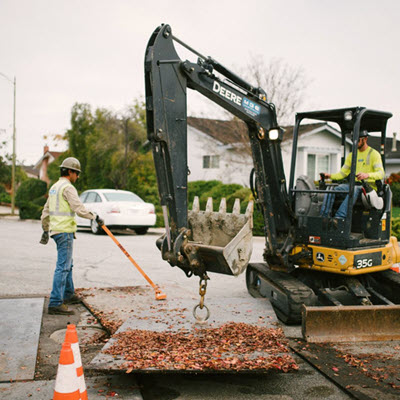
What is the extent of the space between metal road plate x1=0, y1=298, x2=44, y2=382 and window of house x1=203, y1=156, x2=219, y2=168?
24.7m

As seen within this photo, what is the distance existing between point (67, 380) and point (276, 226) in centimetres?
411

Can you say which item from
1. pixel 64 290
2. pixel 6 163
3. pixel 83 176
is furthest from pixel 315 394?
pixel 6 163

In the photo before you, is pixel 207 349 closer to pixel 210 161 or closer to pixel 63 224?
pixel 63 224

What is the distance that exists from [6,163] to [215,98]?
3345cm

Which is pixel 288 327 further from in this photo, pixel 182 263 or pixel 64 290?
pixel 64 290

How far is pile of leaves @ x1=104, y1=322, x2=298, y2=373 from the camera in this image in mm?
4102

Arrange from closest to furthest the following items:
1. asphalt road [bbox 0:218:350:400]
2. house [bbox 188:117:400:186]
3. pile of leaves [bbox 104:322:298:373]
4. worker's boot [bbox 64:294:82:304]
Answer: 1. pile of leaves [bbox 104:322:298:373]
2. asphalt road [bbox 0:218:350:400]
3. worker's boot [bbox 64:294:82:304]
4. house [bbox 188:117:400:186]

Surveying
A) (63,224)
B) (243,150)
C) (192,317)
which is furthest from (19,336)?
(243,150)

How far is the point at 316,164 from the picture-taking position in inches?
1094

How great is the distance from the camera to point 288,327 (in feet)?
20.5

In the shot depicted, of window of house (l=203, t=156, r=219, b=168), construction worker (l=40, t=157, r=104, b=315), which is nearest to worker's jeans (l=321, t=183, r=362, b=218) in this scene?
construction worker (l=40, t=157, r=104, b=315)

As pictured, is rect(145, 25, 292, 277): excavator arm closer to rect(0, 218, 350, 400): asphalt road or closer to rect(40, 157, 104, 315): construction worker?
rect(0, 218, 350, 400): asphalt road

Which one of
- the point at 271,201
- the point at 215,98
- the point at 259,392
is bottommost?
the point at 259,392

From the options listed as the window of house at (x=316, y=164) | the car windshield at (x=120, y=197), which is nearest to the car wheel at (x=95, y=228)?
the car windshield at (x=120, y=197)
